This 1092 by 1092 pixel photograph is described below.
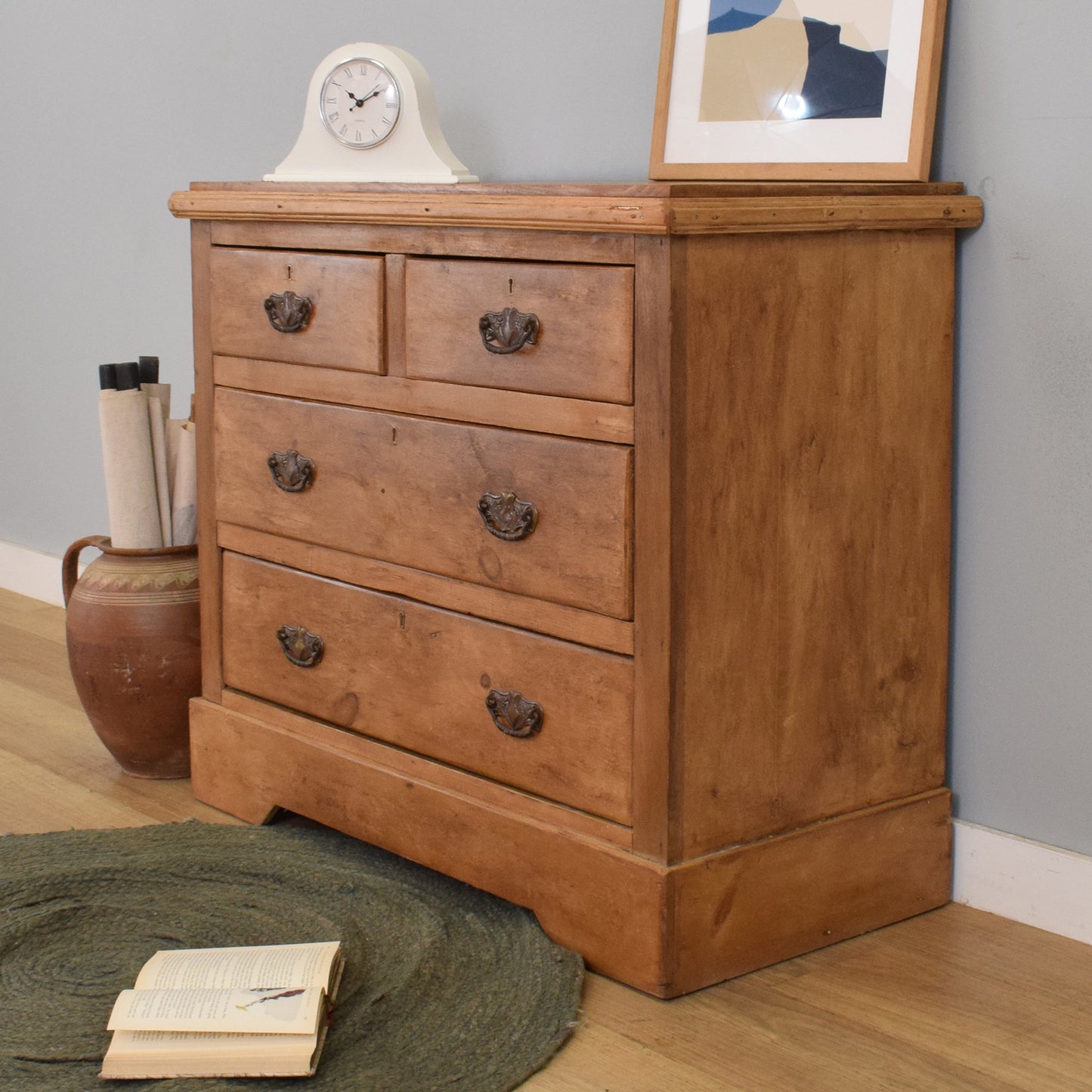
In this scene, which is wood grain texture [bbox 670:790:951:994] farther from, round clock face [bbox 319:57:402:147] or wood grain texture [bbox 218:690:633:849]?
round clock face [bbox 319:57:402:147]

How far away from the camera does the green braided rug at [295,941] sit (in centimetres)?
163

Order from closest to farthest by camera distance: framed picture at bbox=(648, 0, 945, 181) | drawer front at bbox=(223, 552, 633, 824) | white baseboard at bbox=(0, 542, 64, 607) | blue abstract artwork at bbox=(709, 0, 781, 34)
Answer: drawer front at bbox=(223, 552, 633, 824) < framed picture at bbox=(648, 0, 945, 181) < blue abstract artwork at bbox=(709, 0, 781, 34) < white baseboard at bbox=(0, 542, 64, 607)

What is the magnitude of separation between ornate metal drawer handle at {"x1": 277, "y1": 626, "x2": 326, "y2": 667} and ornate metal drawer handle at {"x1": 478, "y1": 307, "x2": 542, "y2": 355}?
1.95 ft

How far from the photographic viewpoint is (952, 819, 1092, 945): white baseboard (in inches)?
76.2

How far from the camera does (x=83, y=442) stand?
3584 millimetres

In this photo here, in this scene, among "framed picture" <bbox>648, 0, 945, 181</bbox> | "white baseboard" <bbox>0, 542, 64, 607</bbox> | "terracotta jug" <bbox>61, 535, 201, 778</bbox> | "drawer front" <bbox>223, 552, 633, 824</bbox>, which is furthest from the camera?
"white baseboard" <bbox>0, 542, 64, 607</bbox>

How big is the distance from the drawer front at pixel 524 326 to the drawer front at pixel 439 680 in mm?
332

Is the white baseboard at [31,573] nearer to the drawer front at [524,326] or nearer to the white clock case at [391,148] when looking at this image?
the white clock case at [391,148]

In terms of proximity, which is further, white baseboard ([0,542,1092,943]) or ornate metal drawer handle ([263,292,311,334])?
ornate metal drawer handle ([263,292,311,334])

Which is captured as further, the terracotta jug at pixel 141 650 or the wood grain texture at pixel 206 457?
the terracotta jug at pixel 141 650

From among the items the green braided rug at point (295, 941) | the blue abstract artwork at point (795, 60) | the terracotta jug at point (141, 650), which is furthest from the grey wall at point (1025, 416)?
the terracotta jug at point (141, 650)

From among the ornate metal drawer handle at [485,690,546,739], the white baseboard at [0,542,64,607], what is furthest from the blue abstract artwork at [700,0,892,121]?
the white baseboard at [0,542,64,607]

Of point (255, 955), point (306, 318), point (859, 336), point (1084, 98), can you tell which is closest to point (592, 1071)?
point (255, 955)

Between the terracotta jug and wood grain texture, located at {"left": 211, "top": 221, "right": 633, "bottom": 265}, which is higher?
wood grain texture, located at {"left": 211, "top": 221, "right": 633, "bottom": 265}
